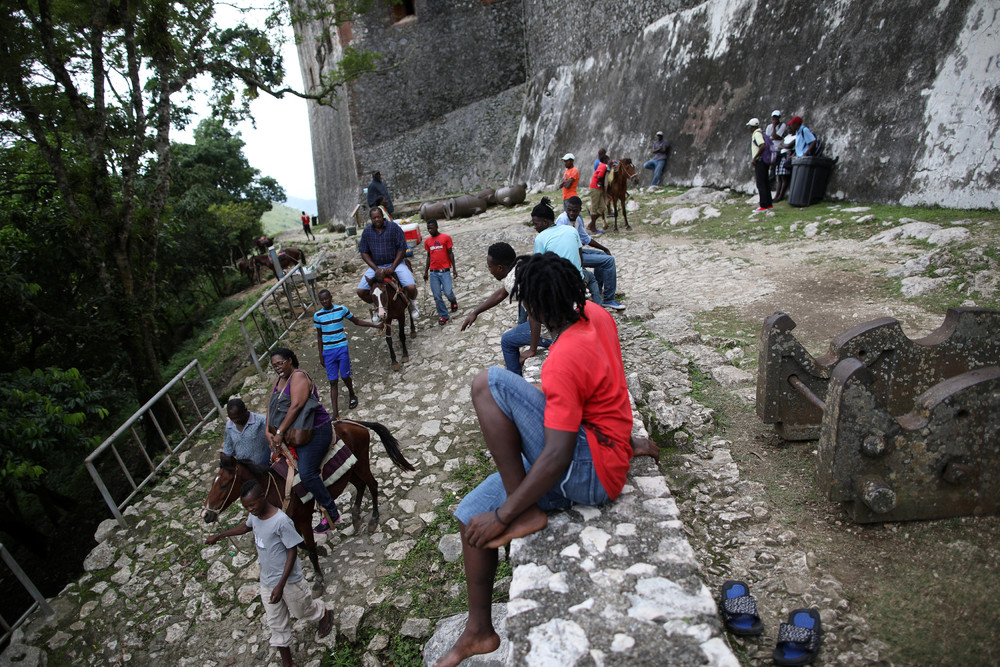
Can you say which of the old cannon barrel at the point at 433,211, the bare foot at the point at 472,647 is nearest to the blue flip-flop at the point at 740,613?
the bare foot at the point at 472,647

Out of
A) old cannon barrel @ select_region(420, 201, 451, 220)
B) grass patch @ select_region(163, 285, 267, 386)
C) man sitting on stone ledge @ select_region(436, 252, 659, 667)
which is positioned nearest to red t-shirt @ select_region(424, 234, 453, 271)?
grass patch @ select_region(163, 285, 267, 386)

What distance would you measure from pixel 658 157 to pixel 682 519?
11.8 m

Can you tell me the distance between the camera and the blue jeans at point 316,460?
4258 millimetres

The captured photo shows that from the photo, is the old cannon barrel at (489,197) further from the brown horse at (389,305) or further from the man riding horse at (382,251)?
the brown horse at (389,305)

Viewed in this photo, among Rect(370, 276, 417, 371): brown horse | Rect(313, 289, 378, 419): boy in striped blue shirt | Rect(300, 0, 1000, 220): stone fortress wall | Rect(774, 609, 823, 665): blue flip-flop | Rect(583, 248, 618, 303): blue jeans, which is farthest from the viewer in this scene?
Rect(300, 0, 1000, 220): stone fortress wall

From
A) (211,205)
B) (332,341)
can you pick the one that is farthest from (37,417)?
(211,205)

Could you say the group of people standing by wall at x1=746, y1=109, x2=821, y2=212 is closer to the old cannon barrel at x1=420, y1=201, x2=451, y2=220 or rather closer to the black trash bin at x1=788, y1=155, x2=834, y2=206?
the black trash bin at x1=788, y1=155, x2=834, y2=206

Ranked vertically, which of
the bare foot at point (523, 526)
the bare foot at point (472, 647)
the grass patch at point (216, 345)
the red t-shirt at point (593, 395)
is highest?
the red t-shirt at point (593, 395)

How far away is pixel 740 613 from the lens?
241cm

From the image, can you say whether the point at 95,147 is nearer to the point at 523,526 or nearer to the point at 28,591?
the point at 28,591

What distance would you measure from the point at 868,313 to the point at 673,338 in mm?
1857

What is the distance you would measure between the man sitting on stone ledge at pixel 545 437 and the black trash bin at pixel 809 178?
8.13 meters

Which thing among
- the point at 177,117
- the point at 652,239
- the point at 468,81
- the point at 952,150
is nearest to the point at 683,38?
the point at 652,239

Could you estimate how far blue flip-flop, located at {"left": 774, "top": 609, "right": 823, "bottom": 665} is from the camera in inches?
86.4
